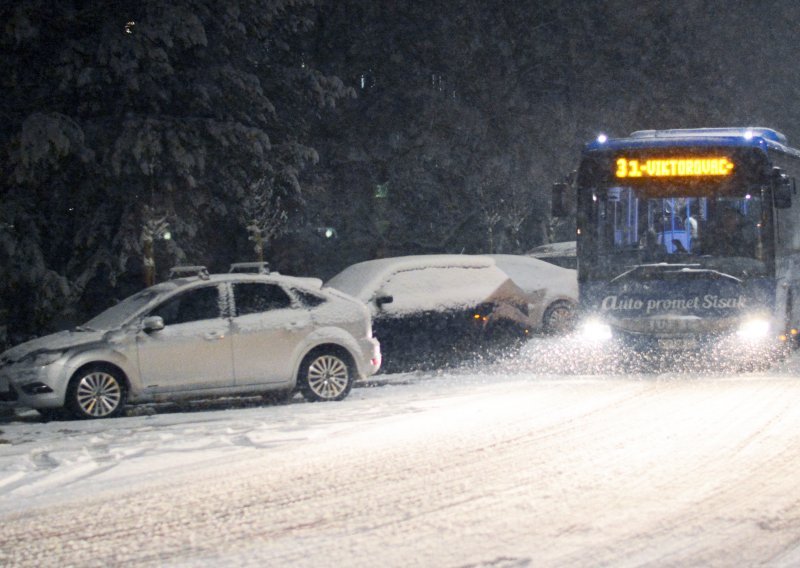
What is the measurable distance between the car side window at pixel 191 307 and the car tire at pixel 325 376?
1.27 meters

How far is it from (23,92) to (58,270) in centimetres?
A: 371

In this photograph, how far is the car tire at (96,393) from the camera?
43.0ft

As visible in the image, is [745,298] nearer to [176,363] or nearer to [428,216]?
[176,363]

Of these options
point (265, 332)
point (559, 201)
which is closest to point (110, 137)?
point (265, 332)

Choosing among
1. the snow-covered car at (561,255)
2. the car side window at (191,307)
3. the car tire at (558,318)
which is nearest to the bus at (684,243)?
the car tire at (558,318)

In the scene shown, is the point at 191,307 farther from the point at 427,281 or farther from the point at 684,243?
the point at 684,243

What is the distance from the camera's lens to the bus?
51.3 ft

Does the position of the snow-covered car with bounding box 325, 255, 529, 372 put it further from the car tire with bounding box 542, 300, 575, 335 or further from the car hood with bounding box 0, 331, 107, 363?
the car hood with bounding box 0, 331, 107, 363

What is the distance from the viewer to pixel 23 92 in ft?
71.8

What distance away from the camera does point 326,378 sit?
14.3 m

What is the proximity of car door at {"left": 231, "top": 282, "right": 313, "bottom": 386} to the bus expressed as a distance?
13.2 feet

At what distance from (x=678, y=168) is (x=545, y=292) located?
17.3 ft

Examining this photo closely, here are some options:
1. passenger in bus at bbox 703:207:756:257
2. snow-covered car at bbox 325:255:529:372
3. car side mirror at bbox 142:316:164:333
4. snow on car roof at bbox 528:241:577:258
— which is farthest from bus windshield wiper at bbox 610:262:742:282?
snow on car roof at bbox 528:241:577:258

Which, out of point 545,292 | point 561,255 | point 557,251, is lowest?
point 545,292
